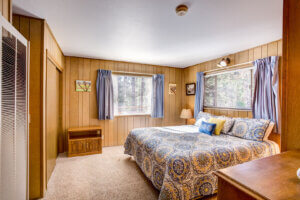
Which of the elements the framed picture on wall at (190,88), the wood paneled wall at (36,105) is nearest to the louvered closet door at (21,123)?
the wood paneled wall at (36,105)

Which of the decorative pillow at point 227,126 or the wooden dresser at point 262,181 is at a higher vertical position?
the wooden dresser at point 262,181

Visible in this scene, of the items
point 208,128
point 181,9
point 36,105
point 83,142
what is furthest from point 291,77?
point 83,142

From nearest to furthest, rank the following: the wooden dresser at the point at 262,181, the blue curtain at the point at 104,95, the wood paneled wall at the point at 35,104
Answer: the wooden dresser at the point at 262,181 < the wood paneled wall at the point at 35,104 < the blue curtain at the point at 104,95

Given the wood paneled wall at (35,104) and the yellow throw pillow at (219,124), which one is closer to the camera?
the wood paneled wall at (35,104)

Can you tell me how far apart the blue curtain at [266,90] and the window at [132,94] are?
8.81 ft

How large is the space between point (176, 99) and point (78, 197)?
12.1 feet

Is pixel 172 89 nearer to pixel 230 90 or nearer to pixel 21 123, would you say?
pixel 230 90

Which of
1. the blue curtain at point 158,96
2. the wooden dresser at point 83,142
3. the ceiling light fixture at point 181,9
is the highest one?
the ceiling light fixture at point 181,9

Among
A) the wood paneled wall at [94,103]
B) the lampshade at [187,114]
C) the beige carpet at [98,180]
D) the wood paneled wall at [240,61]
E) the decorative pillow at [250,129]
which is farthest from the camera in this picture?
the lampshade at [187,114]

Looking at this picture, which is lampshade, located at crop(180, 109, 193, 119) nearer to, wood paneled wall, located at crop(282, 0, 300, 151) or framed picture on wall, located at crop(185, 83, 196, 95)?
framed picture on wall, located at crop(185, 83, 196, 95)

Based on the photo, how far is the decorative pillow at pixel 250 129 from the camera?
8.18 ft

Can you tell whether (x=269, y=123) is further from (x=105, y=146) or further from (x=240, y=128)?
(x=105, y=146)

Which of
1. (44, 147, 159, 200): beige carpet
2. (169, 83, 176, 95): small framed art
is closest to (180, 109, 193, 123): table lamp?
(169, 83, 176, 95): small framed art

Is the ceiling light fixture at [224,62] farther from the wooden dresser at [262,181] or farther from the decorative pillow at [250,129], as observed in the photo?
the wooden dresser at [262,181]
